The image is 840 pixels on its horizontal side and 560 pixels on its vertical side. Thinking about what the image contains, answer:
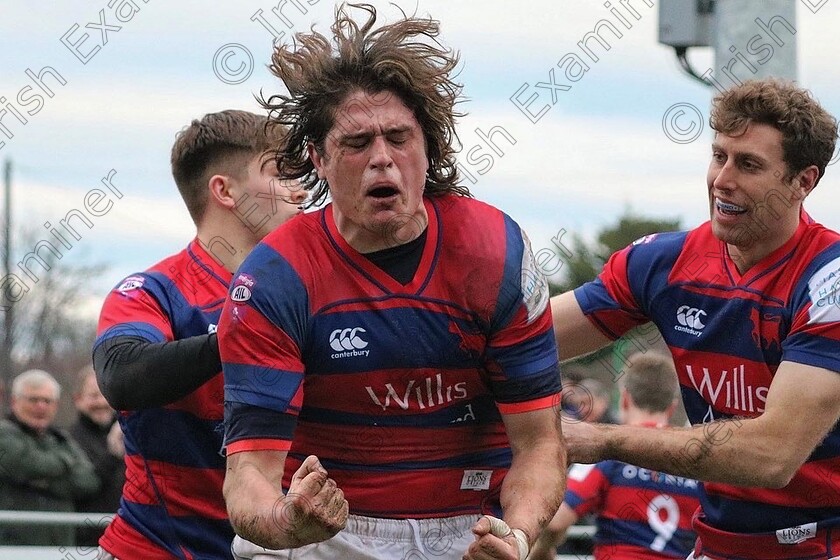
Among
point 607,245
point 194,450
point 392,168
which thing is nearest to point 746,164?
point 392,168

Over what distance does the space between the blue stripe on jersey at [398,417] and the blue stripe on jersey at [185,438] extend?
2.37 feet

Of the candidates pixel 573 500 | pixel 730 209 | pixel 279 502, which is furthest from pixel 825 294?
pixel 573 500

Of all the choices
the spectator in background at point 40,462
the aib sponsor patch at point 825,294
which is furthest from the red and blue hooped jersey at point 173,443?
the spectator in background at point 40,462

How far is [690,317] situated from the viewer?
195 inches

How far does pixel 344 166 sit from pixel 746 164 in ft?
4.93

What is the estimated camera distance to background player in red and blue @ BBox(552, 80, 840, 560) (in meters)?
4.60

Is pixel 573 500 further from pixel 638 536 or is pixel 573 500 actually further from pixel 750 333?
pixel 750 333

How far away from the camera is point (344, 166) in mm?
4137

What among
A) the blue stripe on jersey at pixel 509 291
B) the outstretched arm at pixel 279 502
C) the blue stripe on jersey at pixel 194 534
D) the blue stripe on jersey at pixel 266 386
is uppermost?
the blue stripe on jersey at pixel 509 291

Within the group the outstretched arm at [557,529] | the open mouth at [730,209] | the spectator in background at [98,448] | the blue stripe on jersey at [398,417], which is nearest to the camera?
the blue stripe on jersey at [398,417]

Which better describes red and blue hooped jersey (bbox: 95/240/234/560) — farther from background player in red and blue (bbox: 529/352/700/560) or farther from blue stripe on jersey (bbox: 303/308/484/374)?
background player in red and blue (bbox: 529/352/700/560)

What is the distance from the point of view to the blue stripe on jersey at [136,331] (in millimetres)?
4785

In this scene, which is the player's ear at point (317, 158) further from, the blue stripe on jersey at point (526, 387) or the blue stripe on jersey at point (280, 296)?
the blue stripe on jersey at point (526, 387)

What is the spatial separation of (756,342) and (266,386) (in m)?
1.74
